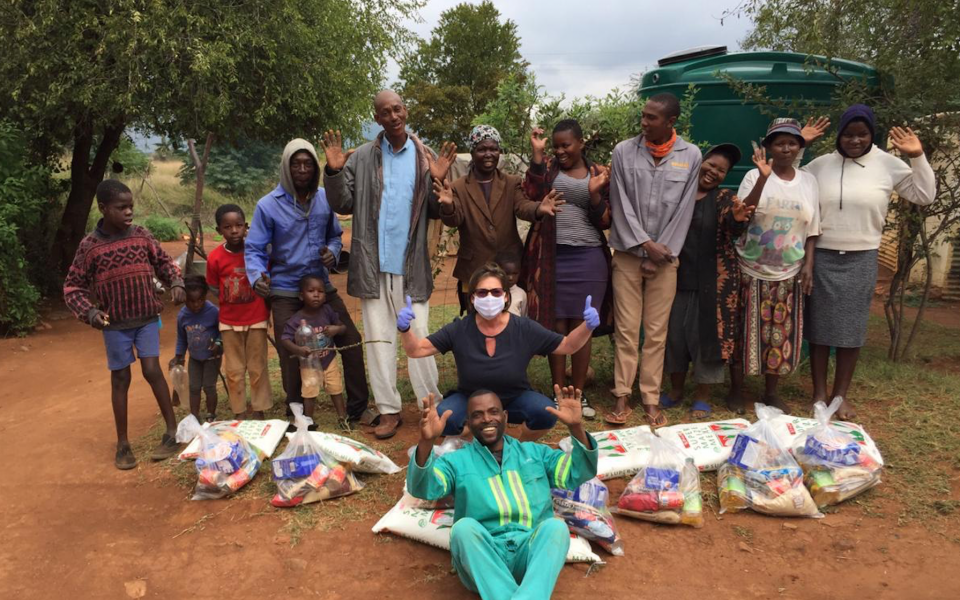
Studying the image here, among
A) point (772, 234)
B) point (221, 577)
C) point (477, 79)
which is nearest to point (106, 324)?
point (221, 577)

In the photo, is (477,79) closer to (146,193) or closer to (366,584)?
(146,193)

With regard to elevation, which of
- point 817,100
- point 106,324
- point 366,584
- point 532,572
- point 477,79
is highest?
point 477,79

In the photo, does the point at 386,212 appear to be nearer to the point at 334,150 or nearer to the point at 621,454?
the point at 334,150

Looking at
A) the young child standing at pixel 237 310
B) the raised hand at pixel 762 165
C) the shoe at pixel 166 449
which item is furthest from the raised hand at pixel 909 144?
the shoe at pixel 166 449

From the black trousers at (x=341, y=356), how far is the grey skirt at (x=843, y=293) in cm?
298

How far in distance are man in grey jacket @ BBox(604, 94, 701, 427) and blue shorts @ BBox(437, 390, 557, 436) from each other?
1.04 meters

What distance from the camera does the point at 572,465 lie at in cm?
292

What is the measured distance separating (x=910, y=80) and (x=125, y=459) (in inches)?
239

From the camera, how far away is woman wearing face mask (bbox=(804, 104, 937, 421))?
13.8 feet

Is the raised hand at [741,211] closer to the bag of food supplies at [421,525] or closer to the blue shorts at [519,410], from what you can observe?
the blue shorts at [519,410]

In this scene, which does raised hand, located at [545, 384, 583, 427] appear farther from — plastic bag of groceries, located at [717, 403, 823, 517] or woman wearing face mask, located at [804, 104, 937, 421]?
woman wearing face mask, located at [804, 104, 937, 421]

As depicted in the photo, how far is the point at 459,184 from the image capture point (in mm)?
4391

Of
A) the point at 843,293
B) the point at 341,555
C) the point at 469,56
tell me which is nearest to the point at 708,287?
the point at 843,293

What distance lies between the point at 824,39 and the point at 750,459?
408 centimetres
